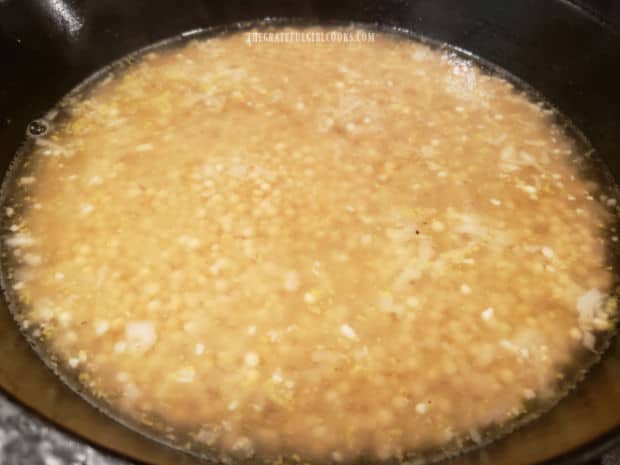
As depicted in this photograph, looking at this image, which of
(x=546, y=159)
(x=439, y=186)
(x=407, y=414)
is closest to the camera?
(x=407, y=414)

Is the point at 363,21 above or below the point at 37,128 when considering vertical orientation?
above

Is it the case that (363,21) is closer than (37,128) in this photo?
No

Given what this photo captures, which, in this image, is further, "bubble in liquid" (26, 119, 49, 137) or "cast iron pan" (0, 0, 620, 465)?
"bubble in liquid" (26, 119, 49, 137)

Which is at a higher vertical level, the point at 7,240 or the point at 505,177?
the point at 505,177

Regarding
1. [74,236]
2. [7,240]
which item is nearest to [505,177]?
[74,236]

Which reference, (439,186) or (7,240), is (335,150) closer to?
(439,186)

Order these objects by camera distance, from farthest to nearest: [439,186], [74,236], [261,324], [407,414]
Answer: [439,186] → [74,236] → [261,324] → [407,414]

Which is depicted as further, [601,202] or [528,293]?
[601,202]

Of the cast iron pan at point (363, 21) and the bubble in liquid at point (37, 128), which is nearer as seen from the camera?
the cast iron pan at point (363, 21)
